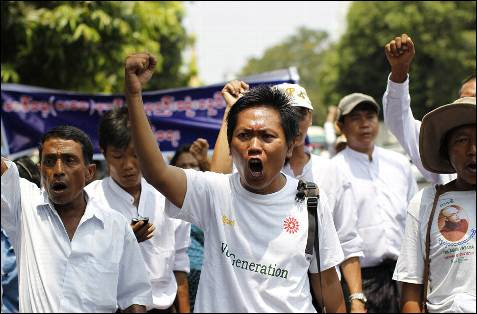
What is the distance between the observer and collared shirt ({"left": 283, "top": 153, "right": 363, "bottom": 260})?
4.08m

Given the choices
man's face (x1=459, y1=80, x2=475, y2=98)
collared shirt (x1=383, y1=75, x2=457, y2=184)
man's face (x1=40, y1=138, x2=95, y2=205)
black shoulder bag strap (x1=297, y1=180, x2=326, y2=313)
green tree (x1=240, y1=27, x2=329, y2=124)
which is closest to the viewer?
black shoulder bag strap (x1=297, y1=180, x2=326, y2=313)

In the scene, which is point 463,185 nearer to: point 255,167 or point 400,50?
point 400,50

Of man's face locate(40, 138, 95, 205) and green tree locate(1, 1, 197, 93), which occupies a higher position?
green tree locate(1, 1, 197, 93)

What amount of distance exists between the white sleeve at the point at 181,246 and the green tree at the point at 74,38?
4056mm

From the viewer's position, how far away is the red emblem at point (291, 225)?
9.04ft

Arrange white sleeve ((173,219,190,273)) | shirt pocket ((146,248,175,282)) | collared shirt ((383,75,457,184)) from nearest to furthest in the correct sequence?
1. collared shirt ((383,75,457,184))
2. shirt pocket ((146,248,175,282))
3. white sleeve ((173,219,190,273))

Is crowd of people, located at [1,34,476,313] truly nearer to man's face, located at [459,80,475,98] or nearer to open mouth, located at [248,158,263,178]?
open mouth, located at [248,158,263,178]

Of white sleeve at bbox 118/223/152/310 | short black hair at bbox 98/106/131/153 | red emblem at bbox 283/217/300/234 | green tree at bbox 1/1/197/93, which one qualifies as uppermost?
green tree at bbox 1/1/197/93

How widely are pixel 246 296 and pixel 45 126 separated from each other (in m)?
4.99

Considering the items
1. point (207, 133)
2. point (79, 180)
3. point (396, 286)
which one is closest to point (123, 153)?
point (79, 180)

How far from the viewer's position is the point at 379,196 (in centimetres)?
498

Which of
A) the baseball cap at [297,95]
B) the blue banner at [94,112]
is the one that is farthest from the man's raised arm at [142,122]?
the blue banner at [94,112]

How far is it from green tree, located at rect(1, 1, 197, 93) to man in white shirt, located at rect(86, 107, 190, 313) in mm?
3889

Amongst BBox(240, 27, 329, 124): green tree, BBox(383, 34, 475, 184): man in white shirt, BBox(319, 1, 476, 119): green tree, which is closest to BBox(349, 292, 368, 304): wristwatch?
BBox(383, 34, 475, 184): man in white shirt
